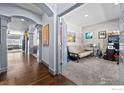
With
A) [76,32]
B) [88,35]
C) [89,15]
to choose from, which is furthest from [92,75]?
[88,35]

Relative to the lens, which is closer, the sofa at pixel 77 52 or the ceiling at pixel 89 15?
the ceiling at pixel 89 15

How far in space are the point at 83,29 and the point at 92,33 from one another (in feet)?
1.98

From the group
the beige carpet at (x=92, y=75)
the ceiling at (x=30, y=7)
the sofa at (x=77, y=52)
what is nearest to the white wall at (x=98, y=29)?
the sofa at (x=77, y=52)

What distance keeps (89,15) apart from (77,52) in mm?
1493

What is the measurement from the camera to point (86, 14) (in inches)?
133

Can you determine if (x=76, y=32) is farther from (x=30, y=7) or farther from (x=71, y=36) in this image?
(x=30, y=7)

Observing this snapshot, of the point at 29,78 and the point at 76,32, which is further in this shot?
the point at 76,32

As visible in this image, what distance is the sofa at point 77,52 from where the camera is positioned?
3.79 meters

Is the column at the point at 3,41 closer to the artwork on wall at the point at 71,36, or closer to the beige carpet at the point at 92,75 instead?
the beige carpet at the point at 92,75

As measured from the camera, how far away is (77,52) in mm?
4000

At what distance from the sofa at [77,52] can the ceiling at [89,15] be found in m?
1.01

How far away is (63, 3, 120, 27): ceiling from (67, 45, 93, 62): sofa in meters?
1.01

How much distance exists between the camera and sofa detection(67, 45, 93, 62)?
3.79m
